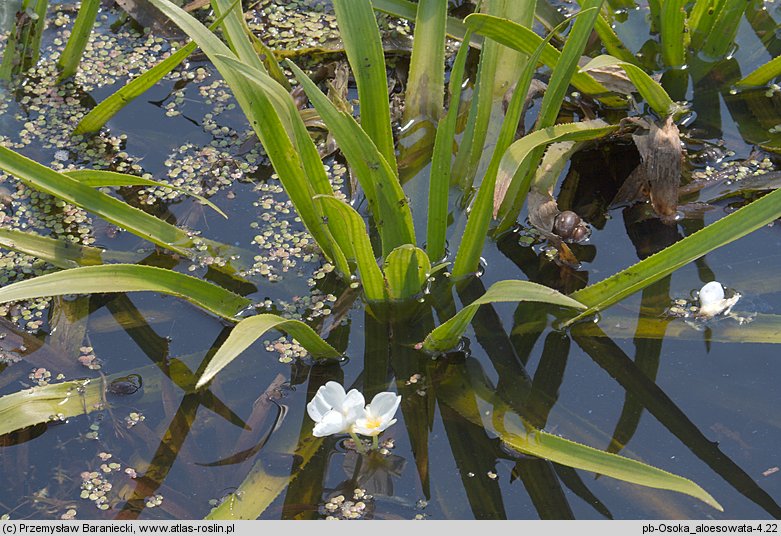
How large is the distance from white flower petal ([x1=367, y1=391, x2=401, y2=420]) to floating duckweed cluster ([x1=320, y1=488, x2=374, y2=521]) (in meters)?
0.22

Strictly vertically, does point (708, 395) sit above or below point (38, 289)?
below

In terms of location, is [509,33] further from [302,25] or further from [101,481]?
[101,481]

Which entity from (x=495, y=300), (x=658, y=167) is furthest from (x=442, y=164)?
(x=658, y=167)

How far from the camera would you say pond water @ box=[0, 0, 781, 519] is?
202 centimetres

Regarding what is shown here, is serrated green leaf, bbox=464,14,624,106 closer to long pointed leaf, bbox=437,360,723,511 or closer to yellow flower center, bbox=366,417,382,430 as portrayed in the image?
long pointed leaf, bbox=437,360,723,511

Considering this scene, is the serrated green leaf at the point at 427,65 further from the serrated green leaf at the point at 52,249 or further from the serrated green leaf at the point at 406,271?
the serrated green leaf at the point at 52,249

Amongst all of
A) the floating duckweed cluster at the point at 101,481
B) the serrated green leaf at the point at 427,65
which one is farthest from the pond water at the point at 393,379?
the serrated green leaf at the point at 427,65

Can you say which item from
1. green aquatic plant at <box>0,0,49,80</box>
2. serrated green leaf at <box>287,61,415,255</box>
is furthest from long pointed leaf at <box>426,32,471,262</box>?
green aquatic plant at <box>0,0,49,80</box>

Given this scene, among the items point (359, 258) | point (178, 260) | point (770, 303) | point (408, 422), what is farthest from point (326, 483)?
point (770, 303)

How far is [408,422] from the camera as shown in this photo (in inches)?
85.7

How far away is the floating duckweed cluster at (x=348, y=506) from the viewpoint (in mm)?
1982

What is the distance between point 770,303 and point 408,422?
112cm

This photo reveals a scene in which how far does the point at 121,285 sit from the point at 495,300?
36.5 inches

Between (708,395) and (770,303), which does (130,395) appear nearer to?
(708,395)
